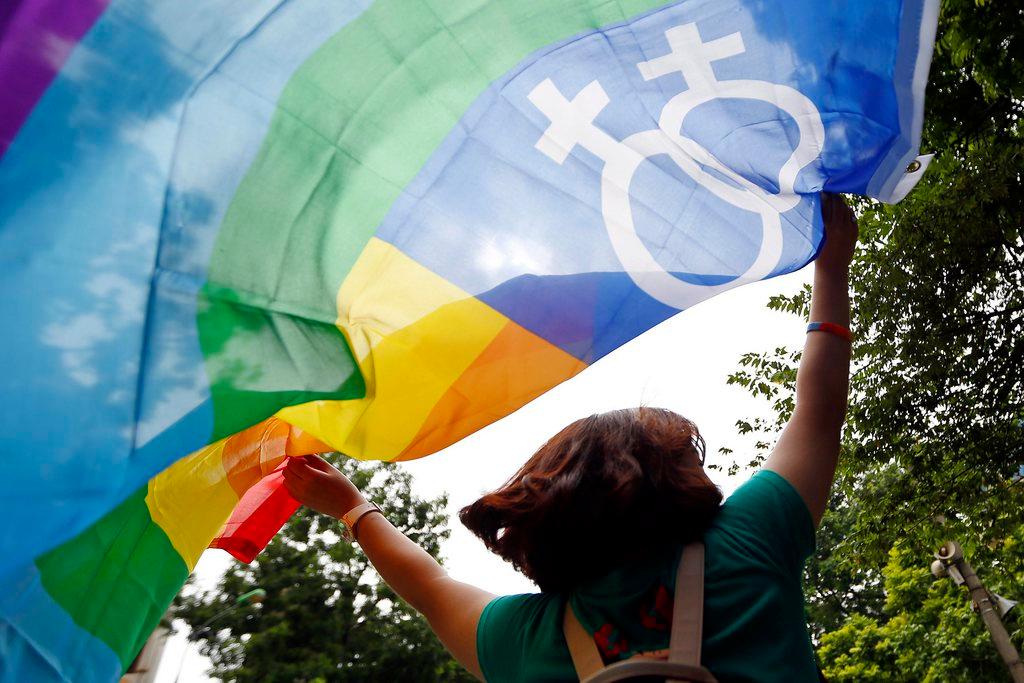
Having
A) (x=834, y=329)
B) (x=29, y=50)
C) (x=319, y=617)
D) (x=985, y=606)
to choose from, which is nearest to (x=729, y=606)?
(x=834, y=329)

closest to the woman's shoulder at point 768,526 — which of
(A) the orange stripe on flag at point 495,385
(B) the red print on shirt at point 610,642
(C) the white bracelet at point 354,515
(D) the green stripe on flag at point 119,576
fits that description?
(B) the red print on shirt at point 610,642

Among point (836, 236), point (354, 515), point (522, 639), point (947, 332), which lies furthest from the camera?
point (947, 332)

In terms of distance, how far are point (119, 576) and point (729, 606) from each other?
1.22m

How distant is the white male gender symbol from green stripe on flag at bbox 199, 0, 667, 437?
0.65 ft

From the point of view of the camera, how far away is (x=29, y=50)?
1.38m

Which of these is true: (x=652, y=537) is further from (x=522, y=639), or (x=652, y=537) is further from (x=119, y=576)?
(x=119, y=576)

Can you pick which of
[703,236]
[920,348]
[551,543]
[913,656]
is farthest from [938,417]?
[913,656]

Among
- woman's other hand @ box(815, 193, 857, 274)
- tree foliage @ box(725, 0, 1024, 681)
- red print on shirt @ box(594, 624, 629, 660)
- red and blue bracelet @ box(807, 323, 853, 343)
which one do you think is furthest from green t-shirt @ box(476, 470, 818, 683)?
tree foliage @ box(725, 0, 1024, 681)

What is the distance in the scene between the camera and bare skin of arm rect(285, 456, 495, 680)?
1.77 metres

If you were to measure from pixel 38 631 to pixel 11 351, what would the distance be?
0.54 m

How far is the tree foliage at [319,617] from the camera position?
2158 cm

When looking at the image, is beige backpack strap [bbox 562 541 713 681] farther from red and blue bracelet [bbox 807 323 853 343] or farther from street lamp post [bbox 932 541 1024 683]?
→ street lamp post [bbox 932 541 1024 683]

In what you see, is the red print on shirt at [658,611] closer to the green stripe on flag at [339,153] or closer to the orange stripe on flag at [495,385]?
the orange stripe on flag at [495,385]

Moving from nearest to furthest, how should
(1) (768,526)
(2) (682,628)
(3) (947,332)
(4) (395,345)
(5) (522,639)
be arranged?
1. (2) (682,628)
2. (1) (768,526)
3. (5) (522,639)
4. (4) (395,345)
5. (3) (947,332)
